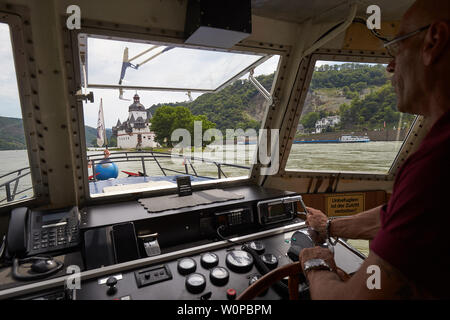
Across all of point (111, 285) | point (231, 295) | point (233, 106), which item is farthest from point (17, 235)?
point (233, 106)

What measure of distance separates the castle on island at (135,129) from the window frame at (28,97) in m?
0.64

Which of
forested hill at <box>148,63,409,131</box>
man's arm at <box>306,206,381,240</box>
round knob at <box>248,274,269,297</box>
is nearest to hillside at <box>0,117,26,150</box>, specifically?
forested hill at <box>148,63,409,131</box>

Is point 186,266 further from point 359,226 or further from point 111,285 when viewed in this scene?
point 359,226

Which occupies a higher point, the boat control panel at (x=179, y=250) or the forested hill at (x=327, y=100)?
the forested hill at (x=327, y=100)

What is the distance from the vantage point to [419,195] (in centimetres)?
55

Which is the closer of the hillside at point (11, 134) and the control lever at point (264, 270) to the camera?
the control lever at point (264, 270)

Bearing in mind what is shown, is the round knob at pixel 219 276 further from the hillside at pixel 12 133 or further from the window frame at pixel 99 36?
the hillside at pixel 12 133

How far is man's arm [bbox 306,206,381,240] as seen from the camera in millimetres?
1265

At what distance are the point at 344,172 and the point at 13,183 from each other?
3110 millimetres

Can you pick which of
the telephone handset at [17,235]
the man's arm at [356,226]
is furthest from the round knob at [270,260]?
the telephone handset at [17,235]

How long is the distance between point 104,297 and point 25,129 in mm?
1178

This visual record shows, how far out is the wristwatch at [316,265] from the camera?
3.05 ft

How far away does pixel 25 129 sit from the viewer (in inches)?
59.4

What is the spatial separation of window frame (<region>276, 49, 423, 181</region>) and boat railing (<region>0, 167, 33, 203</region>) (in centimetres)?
213
